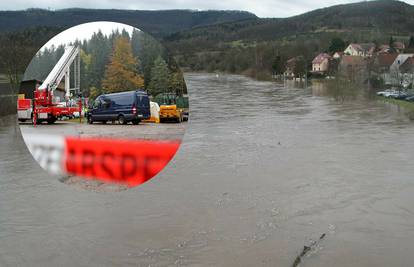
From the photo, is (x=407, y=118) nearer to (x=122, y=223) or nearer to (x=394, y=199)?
(x=394, y=199)

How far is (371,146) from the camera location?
1179 cm

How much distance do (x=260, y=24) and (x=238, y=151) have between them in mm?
36578

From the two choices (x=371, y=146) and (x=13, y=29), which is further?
(x=371, y=146)

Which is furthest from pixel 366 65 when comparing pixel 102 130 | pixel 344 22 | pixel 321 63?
pixel 102 130

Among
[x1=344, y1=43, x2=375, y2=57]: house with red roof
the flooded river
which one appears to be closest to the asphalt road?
the flooded river

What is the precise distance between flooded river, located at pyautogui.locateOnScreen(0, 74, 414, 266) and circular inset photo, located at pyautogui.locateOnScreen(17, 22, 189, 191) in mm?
623

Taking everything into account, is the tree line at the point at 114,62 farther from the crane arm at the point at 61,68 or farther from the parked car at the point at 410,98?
the parked car at the point at 410,98

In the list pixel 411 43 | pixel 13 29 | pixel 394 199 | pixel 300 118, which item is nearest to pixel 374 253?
Result: pixel 394 199

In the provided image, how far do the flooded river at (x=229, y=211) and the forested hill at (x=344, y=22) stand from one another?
2890 centimetres

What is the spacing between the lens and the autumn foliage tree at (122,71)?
2.85 feet

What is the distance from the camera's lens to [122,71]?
0.87 metres

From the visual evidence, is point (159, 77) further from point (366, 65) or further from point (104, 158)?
point (366, 65)

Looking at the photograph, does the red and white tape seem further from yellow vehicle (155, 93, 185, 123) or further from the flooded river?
the flooded river

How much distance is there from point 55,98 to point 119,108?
12cm
